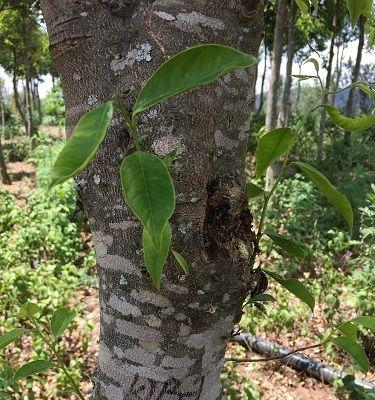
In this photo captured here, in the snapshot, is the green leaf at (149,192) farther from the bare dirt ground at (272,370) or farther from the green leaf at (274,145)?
the bare dirt ground at (272,370)

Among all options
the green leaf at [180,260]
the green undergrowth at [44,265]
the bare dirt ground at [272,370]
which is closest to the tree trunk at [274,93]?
the bare dirt ground at [272,370]

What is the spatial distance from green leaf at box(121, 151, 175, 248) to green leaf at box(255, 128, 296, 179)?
298mm

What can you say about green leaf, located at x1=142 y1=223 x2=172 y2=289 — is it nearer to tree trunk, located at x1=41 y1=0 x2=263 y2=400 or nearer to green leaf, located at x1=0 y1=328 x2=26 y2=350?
tree trunk, located at x1=41 y1=0 x2=263 y2=400

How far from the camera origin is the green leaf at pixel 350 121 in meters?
0.60

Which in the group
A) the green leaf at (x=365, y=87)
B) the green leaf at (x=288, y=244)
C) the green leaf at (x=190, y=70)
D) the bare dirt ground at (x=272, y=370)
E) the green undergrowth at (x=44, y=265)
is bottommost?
the bare dirt ground at (x=272, y=370)

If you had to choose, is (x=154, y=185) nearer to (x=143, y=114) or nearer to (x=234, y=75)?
(x=143, y=114)

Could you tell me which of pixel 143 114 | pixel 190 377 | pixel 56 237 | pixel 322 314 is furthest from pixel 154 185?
pixel 56 237

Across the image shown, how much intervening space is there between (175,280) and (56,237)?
371 centimetres

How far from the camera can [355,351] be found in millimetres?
775

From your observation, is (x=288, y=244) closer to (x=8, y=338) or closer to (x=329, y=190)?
(x=329, y=190)

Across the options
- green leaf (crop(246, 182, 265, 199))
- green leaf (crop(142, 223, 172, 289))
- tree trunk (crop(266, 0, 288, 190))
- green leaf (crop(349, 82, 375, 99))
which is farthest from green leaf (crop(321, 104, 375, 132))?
tree trunk (crop(266, 0, 288, 190))

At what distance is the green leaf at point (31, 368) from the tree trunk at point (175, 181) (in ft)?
0.72

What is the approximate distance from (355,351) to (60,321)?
62 cm


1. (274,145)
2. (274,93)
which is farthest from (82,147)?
(274,93)
